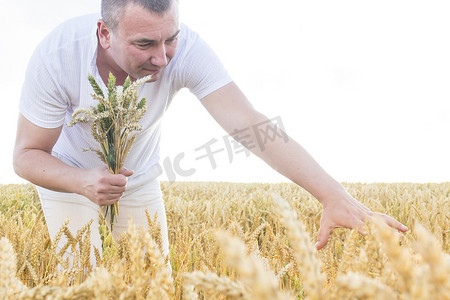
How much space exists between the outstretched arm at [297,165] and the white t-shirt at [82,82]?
140mm

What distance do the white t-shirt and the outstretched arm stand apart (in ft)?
0.46

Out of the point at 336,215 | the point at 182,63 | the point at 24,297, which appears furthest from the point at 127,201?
the point at 24,297

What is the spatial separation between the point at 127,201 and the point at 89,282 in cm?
253

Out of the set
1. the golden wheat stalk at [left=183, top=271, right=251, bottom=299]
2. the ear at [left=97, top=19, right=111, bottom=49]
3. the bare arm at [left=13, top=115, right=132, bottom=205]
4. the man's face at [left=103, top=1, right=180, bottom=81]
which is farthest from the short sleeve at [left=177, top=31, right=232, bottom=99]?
the golden wheat stalk at [left=183, top=271, right=251, bottom=299]

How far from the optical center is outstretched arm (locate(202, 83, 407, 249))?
6.66 feet

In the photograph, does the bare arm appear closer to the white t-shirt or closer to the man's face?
the white t-shirt

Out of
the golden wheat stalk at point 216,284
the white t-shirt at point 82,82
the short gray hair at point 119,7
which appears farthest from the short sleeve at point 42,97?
the golden wheat stalk at point 216,284

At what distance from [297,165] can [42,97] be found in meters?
1.64

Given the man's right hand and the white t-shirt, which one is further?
the white t-shirt

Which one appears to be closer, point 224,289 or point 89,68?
point 224,289

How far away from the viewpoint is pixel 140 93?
2.81m

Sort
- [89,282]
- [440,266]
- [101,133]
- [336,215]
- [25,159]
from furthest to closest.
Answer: [25,159], [101,133], [336,215], [89,282], [440,266]

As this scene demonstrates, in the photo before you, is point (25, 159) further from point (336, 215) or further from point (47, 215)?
point (336, 215)

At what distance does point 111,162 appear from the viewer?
2.32m
